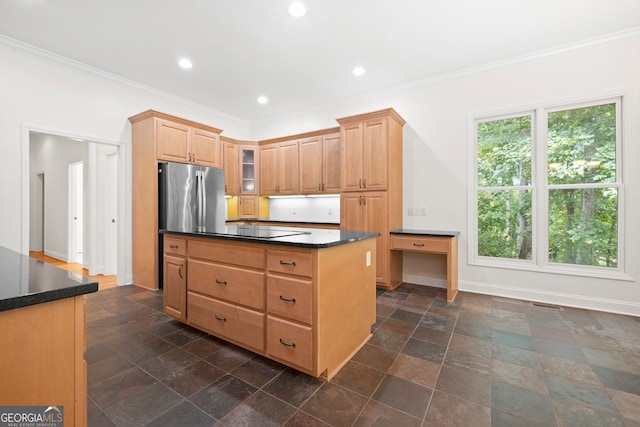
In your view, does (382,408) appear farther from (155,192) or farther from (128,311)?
(155,192)

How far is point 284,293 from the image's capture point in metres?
1.86

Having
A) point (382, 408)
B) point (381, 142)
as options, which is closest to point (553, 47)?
point (381, 142)

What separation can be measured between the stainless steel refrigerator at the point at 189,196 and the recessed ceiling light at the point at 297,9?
248 cm

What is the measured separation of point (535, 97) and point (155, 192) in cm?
506

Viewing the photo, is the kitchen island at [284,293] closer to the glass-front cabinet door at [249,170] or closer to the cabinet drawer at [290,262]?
the cabinet drawer at [290,262]

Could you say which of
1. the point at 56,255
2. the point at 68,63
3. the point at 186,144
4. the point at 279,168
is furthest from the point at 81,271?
the point at 279,168

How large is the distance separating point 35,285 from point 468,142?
4271 millimetres

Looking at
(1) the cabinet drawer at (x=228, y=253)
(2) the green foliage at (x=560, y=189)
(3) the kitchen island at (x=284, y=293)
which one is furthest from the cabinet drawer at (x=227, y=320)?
(2) the green foliage at (x=560, y=189)

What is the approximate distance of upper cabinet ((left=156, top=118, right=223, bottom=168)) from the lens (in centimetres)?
389

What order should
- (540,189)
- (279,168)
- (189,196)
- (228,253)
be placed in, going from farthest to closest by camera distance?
(279,168), (189,196), (540,189), (228,253)

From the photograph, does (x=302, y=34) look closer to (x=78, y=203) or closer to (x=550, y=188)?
(x=550, y=188)

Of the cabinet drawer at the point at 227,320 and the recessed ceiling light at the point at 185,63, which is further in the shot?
the recessed ceiling light at the point at 185,63

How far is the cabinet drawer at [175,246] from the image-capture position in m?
2.52

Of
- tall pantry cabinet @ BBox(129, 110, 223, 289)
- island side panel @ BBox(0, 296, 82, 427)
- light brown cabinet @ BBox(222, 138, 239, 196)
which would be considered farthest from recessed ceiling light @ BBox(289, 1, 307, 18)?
light brown cabinet @ BBox(222, 138, 239, 196)
